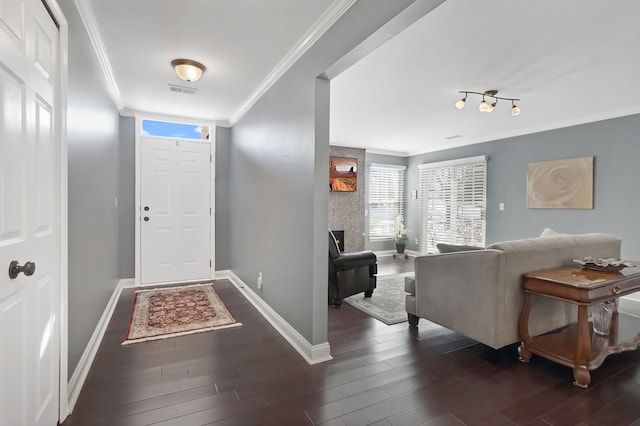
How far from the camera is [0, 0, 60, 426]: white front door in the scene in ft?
3.81

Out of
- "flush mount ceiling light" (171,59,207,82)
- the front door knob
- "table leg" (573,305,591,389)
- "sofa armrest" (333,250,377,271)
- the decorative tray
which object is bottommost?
"table leg" (573,305,591,389)

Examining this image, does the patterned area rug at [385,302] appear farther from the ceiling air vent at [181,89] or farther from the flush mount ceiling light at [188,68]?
the ceiling air vent at [181,89]

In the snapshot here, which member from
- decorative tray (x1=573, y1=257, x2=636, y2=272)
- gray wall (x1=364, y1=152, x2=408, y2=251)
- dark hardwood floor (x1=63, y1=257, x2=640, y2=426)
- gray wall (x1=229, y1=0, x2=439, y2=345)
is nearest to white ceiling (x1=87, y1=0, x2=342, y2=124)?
gray wall (x1=229, y1=0, x2=439, y2=345)

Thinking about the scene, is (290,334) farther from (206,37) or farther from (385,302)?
(206,37)

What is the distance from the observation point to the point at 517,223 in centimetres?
558

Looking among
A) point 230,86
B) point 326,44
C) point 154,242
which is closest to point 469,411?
point 326,44

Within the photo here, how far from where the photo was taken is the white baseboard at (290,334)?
2471 mm

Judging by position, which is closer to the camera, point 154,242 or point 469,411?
point 469,411

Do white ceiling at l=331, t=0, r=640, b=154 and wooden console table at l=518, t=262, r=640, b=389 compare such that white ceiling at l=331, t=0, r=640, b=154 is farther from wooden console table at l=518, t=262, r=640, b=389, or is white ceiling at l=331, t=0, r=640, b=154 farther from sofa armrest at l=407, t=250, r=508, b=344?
wooden console table at l=518, t=262, r=640, b=389

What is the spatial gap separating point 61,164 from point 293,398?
1913 millimetres

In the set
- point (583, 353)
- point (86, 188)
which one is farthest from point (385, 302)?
point (86, 188)

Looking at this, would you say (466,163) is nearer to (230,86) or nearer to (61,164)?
(230,86)

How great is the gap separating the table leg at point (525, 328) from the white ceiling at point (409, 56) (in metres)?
2.08

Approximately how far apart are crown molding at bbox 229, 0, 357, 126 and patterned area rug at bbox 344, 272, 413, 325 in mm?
2732
